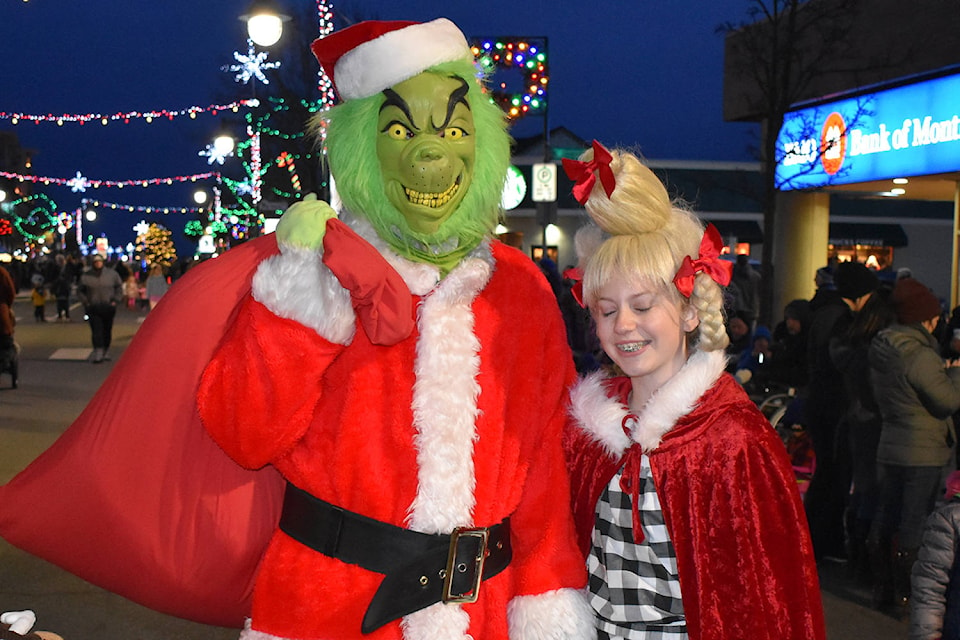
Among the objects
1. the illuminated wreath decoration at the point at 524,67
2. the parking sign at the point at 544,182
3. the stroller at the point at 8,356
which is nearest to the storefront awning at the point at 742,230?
the illuminated wreath decoration at the point at 524,67

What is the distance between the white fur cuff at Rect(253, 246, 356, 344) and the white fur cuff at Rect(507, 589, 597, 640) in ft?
2.98

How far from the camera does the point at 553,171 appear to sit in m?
13.9

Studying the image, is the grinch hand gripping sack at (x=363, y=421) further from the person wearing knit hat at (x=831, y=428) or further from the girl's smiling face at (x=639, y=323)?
the person wearing knit hat at (x=831, y=428)

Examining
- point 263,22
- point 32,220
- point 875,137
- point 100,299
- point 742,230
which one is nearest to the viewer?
point 263,22

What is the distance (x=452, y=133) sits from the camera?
253cm

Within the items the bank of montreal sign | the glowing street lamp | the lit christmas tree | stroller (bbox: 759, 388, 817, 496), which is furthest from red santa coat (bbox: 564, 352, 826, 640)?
the lit christmas tree

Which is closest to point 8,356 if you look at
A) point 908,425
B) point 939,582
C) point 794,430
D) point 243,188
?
point 794,430

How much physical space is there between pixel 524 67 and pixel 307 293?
517 inches

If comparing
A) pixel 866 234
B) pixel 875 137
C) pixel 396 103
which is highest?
pixel 875 137

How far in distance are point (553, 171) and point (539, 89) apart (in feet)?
5.70

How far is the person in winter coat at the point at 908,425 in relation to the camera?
5.18 meters

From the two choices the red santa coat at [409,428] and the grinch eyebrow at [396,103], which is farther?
the grinch eyebrow at [396,103]

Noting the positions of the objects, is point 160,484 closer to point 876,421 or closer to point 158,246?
point 876,421

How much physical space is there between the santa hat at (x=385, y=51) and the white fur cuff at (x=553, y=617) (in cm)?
144
